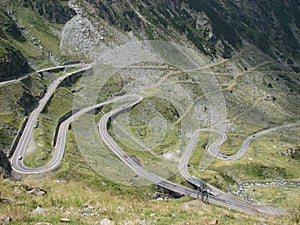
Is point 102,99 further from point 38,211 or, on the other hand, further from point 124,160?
point 38,211

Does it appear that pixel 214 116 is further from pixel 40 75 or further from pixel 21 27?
pixel 21 27

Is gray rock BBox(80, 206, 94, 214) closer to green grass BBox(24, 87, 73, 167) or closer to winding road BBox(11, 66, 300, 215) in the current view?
winding road BBox(11, 66, 300, 215)

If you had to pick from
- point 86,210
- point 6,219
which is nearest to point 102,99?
point 86,210

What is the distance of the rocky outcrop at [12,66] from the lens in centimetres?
12588

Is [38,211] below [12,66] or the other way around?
the other way around

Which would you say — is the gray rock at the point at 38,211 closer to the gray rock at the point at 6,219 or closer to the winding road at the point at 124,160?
the gray rock at the point at 6,219

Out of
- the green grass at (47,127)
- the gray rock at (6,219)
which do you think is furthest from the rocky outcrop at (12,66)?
the gray rock at (6,219)

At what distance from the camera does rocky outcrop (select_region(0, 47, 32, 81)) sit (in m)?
126

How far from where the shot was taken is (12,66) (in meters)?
132

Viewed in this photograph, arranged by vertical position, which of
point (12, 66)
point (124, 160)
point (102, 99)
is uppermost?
point (12, 66)

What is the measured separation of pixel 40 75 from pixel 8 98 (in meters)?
38.1

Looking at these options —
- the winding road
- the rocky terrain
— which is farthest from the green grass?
the winding road

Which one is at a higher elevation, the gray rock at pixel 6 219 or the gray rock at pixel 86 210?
the gray rock at pixel 6 219

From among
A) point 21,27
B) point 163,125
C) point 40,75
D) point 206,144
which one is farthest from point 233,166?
point 21,27
